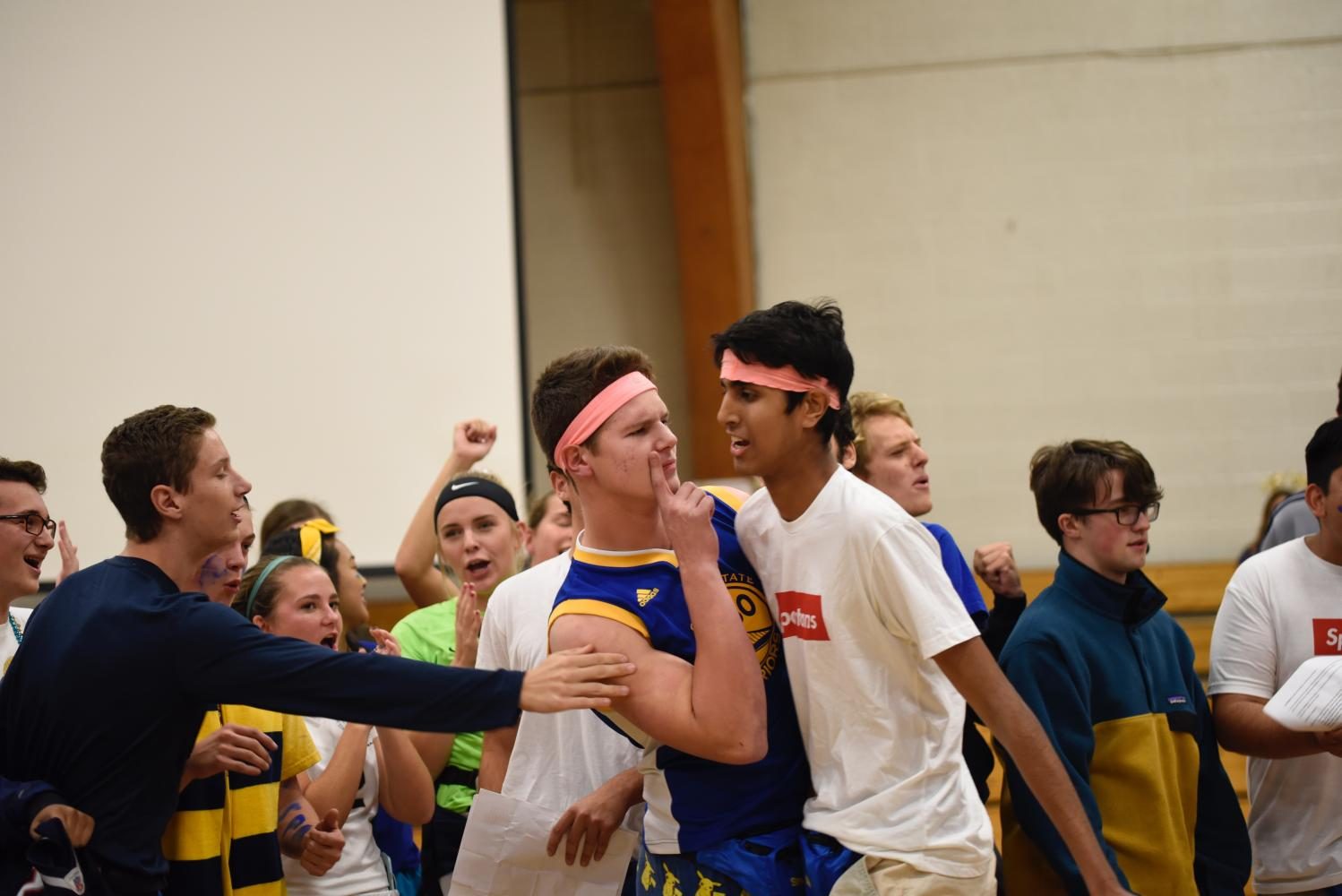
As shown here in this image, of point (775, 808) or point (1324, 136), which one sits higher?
point (1324, 136)

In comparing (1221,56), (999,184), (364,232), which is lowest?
(364,232)

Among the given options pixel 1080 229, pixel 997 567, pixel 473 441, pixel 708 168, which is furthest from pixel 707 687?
pixel 1080 229

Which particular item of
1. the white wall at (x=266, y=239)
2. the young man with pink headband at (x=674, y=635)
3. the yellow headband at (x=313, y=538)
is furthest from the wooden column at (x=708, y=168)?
the young man with pink headband at (x=674, y=635)

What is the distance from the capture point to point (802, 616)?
6.13 ft

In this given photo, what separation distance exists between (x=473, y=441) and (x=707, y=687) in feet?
6.47

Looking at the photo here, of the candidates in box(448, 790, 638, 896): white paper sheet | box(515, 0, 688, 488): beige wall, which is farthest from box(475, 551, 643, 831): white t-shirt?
A: box(515, 0, 688, 488): beige wall

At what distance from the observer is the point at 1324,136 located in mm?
6699

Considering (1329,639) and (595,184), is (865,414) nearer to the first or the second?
(1329,639)

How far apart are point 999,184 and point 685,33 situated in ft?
6.56

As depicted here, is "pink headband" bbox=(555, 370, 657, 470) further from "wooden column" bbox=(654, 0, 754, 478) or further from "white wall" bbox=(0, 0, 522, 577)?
"wooden column" bbox=(654, 0, 754, 478)

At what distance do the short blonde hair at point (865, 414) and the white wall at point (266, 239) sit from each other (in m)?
1.87

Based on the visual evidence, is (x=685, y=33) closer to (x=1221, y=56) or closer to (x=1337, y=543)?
(x=1221, y=56)

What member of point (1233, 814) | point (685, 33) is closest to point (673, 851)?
point (1233, 814)

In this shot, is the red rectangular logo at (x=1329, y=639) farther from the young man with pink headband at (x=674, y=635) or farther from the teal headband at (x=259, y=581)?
the teal headband at (x=259, y=581)
